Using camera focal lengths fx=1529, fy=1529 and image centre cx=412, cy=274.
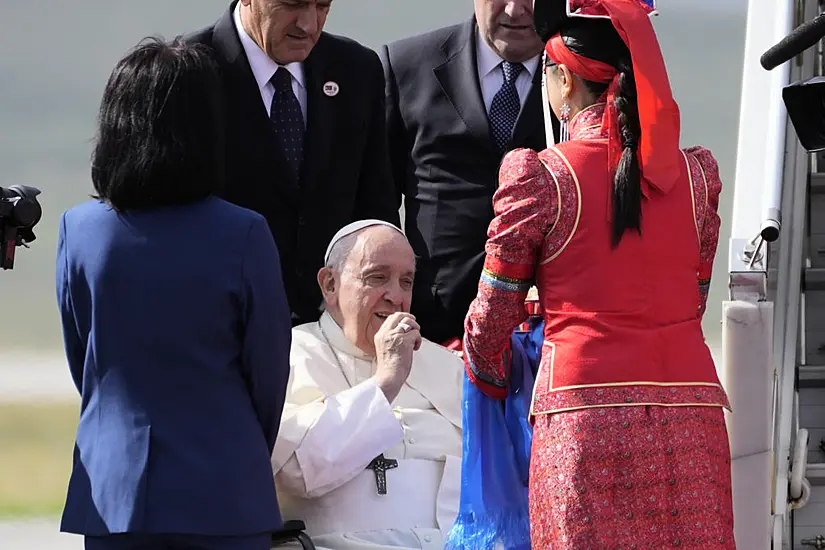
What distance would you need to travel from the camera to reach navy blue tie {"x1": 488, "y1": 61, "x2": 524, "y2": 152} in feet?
12.6

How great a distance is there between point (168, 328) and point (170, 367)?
0.21 feet

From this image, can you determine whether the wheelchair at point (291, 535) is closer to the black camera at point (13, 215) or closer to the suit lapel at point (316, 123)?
the black camera at point (13, 215)

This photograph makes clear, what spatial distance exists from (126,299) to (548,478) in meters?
0.80

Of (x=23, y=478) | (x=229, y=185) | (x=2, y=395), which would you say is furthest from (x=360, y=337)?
(x=23, y=478)

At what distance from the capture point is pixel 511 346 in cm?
295

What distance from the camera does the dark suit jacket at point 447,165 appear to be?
12.5ft

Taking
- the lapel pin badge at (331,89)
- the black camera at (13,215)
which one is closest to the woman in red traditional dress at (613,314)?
the black camera at (13,215)

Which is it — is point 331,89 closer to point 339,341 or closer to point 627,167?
point 339,341

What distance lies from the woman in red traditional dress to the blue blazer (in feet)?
1.60

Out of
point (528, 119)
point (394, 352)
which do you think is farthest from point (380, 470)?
point (528, 119)

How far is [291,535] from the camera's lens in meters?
2.94

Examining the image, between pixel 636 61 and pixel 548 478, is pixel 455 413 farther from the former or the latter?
pixel 636 61

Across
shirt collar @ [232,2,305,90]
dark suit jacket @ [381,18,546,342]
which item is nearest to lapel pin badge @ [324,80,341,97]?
shirt collar @ [232,2,305,90]

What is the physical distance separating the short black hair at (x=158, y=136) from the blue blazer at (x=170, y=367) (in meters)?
0.04
